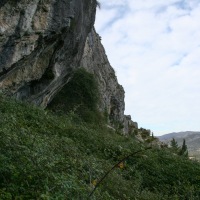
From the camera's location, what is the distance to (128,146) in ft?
58.3

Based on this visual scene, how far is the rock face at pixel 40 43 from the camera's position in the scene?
13570 mm

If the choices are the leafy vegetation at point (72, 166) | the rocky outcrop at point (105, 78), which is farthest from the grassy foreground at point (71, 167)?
the rocky outcrop at point (105, 78)

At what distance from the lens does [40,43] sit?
53.2 feet

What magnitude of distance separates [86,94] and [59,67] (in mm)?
6689

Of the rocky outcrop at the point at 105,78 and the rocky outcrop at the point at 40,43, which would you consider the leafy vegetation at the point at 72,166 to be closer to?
the rocky outcrop at the point at 40,43

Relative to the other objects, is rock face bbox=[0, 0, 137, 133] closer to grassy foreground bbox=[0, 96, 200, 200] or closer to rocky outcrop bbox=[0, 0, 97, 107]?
rocky outcrop bbox=[0, 0, 97, 107]

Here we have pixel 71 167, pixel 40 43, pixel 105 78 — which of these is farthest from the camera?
pixel 105 78

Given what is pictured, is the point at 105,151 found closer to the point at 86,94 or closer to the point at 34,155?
the point at 34,155

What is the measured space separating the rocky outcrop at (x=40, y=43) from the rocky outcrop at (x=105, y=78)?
10.0 meters

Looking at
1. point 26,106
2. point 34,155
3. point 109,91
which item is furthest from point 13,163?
point 109,91

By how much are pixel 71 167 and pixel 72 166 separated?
4 cm

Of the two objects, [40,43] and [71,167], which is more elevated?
[40,43]

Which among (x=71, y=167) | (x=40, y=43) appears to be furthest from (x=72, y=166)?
(x=40, y=43)

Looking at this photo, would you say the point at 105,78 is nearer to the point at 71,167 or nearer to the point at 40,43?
Result: the point at 40,43
